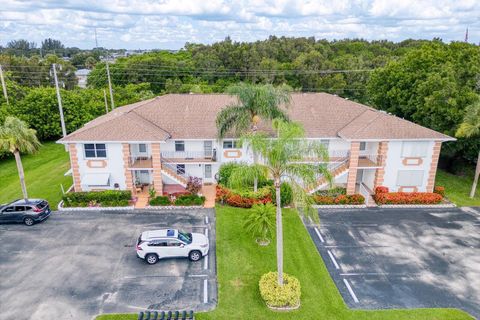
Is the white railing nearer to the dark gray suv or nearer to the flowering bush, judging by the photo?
the flowering bush

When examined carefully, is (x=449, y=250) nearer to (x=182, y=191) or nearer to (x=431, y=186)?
(x=431, y=186)

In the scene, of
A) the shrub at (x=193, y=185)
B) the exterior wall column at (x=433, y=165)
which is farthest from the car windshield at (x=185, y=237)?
the exterior wall column at (x=433, y=165)

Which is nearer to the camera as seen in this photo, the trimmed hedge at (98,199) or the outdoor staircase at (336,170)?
the trimmed hedge at (98,199)

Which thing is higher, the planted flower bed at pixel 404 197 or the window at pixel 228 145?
the window at pixel 228 145

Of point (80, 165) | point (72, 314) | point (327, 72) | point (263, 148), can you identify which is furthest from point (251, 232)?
point (327, 72)

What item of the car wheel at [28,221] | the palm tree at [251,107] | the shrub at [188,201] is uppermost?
the palm tree at [251,107]

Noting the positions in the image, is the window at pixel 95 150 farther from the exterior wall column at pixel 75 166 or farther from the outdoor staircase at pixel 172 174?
the outdoor staircase at pixel 172 174
